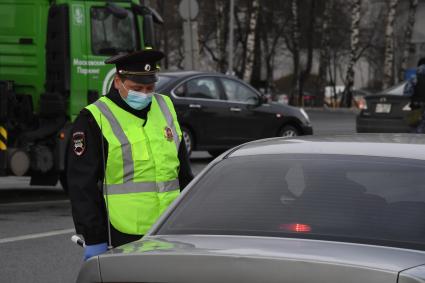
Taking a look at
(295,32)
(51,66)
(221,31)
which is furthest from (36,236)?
(221,31)

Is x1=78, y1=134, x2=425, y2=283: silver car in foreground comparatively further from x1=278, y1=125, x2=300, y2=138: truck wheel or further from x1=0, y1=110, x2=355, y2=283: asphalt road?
x1=278, y1=125, x2=300, y2=138: truck wheel

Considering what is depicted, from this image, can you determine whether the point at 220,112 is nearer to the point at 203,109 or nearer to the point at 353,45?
the point at 203,109

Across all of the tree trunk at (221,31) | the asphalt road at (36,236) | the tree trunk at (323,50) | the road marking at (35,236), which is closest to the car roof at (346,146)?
the asphalt road at (36,236)

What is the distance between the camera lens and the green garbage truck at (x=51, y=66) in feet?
39.6

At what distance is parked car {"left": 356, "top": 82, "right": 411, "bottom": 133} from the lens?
17094 millimetres

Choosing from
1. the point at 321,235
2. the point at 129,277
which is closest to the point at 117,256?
the point at 129,277

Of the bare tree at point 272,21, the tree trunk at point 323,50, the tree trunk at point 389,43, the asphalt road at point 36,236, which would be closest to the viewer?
the asphalt road at point 36,236

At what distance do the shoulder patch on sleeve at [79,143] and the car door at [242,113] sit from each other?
12.5 metres

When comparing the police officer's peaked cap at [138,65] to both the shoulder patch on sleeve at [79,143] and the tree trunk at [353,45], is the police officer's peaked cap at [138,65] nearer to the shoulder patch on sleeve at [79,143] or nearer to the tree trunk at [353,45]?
the shoulder patch on sleeve at [79,143]

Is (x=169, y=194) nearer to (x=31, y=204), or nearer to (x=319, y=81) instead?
(x=31, y=204)

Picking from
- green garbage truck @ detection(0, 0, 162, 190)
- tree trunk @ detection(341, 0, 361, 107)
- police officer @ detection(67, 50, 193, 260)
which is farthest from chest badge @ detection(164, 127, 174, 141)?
tree trunk @ detection(341, 0, 361, 107)

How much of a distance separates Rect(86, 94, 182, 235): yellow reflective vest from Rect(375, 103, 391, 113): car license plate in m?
12.8

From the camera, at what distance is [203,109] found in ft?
55.9

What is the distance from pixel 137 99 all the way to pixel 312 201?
126 centimetres
